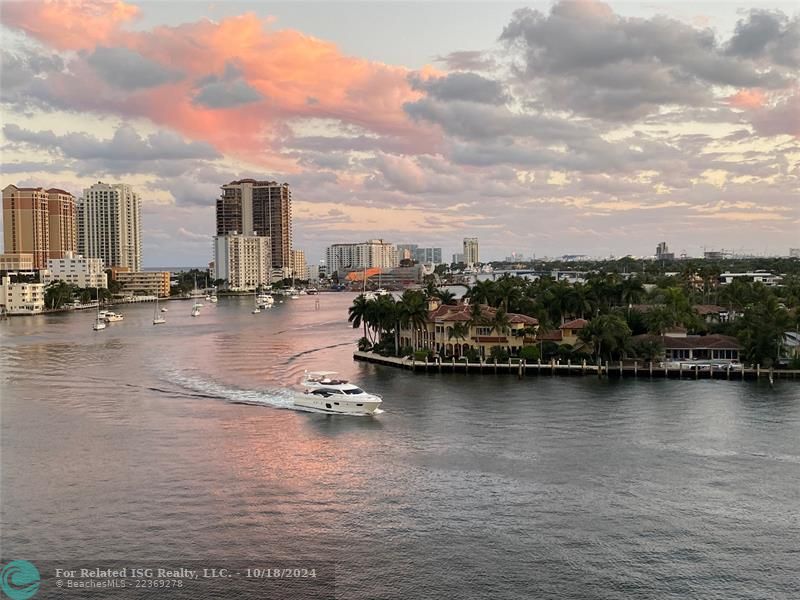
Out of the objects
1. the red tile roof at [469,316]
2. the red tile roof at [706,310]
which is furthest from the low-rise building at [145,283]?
the red tile roof at [706,310]

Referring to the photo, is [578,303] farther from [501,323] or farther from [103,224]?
[103,224]

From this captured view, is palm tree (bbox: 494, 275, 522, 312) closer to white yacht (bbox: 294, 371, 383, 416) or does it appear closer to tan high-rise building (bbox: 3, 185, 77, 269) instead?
white yacht (bbox: 294, 371, 383, 416)

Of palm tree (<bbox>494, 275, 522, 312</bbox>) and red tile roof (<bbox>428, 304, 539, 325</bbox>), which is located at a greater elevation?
palm tree (<bbox>494, 275, 522, 312</bbox>)

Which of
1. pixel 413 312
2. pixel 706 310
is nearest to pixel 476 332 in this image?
pixel 413 312

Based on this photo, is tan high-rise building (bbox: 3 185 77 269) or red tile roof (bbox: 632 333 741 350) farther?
tan high-rise building (bbox: 3 185 77 269)

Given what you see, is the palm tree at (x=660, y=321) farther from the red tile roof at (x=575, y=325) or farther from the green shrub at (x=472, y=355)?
the green shrub at (x=472, y=355)

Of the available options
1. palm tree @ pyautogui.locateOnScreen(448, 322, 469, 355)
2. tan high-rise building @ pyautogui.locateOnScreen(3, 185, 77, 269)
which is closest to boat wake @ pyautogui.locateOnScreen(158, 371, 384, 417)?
palm tree @ pyautogui.locateOnScreen(448, 322, 469, 355)
